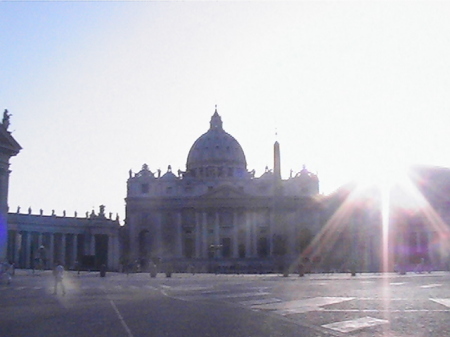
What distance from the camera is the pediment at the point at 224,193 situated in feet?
390

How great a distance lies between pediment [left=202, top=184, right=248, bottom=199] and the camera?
119 metres

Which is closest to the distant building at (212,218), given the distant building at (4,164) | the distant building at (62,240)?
the distant building at (62,240)

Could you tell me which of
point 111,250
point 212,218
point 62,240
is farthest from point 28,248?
point 212,218

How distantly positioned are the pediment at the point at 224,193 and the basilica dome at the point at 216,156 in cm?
1760

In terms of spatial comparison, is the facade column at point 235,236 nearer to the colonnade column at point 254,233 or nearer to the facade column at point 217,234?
the facade column at point 217,234

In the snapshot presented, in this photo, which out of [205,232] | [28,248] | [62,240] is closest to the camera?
[28,248]

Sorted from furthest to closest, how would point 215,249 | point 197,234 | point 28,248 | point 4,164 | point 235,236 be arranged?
A: 1. point 235,236
2. point 197,234
3. point 215,249
4. point 28,248
5. point 4,164

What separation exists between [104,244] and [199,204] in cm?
1675

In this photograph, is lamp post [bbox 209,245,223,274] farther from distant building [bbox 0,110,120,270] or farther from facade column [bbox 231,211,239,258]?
distant building [bbox 0,110,120,270]

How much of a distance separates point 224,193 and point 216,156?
23.9 metres

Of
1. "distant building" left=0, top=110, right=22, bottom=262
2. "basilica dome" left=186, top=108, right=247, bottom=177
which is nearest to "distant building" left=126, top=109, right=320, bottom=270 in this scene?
"basilica dome" left=186, top=108, right=247, bottom=177

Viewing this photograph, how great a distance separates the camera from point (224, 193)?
391 ft

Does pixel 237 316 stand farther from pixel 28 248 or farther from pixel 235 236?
pixel 235 236

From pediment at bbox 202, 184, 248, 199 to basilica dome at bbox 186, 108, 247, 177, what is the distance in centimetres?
1760
